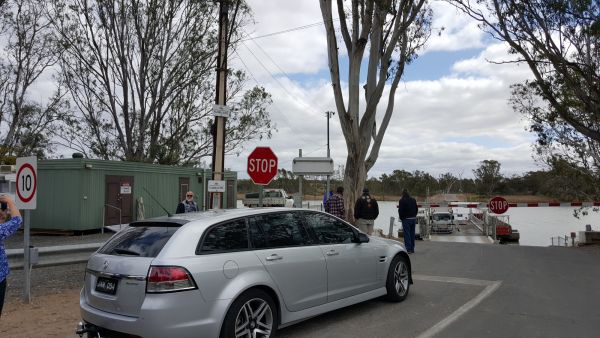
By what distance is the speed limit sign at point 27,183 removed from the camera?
723 cm

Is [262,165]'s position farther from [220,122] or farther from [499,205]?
[499,205]

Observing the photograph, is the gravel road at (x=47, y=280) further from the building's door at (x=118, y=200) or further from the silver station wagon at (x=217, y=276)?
the building's door at (x=118, y=200)

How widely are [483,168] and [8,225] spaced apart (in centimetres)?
7523

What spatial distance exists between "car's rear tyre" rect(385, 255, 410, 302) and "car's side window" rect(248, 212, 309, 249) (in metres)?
1.79

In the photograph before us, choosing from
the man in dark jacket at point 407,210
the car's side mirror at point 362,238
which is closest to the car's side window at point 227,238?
the car's side mirror at point 362,238

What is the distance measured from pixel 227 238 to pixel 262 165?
5.12 metres

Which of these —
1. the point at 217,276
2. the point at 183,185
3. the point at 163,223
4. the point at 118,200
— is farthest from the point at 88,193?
the point at 217,276

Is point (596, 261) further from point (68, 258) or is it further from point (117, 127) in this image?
point (117, 127)

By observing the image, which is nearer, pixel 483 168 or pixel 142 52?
pixel 142 52

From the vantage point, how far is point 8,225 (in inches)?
194

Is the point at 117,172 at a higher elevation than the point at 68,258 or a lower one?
higher

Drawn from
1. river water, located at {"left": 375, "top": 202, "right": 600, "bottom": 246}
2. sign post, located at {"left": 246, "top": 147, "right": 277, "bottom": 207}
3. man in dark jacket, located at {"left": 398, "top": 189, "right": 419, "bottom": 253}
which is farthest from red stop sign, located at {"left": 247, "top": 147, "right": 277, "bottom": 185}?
river water, located at {"left": 375, "top": 202, "right": 600, "bottom": 246}

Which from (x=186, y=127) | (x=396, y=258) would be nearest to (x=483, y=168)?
(x=186, y=127)

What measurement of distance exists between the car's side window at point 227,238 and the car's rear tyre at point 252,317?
49cm
